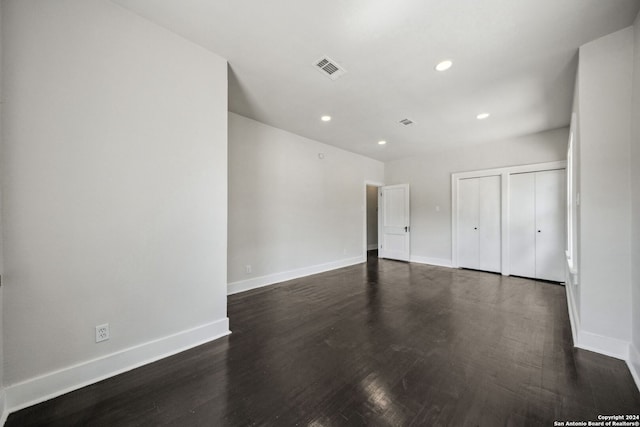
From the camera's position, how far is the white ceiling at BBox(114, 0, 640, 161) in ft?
6.10

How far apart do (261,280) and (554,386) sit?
3.60 m

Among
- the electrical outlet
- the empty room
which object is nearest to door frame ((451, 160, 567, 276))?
the empty room

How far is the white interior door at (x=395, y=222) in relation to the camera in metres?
6.34

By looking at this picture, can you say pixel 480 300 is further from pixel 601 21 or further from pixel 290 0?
pixel 290 0

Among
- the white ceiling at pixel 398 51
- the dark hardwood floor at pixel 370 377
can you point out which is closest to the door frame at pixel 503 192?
the white ceiling at pixel 398 51

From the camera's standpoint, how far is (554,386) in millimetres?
1707

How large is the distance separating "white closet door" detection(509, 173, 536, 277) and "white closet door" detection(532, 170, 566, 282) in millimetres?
72

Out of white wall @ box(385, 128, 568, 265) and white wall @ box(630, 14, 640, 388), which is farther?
white wall @ box(385, 128, 568, 265)

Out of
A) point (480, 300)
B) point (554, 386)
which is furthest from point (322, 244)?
point (554, 386)

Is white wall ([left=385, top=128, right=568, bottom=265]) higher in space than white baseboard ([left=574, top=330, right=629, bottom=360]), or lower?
higher

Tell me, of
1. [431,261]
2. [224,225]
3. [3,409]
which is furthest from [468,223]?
[3,409]

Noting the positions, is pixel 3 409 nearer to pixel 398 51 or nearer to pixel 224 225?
pixel 224 225

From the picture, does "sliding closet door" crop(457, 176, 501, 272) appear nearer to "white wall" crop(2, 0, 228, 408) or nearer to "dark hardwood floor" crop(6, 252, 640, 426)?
"dark hardwood floor" crop(6, 252, 640, 426)

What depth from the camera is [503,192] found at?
193 inches
